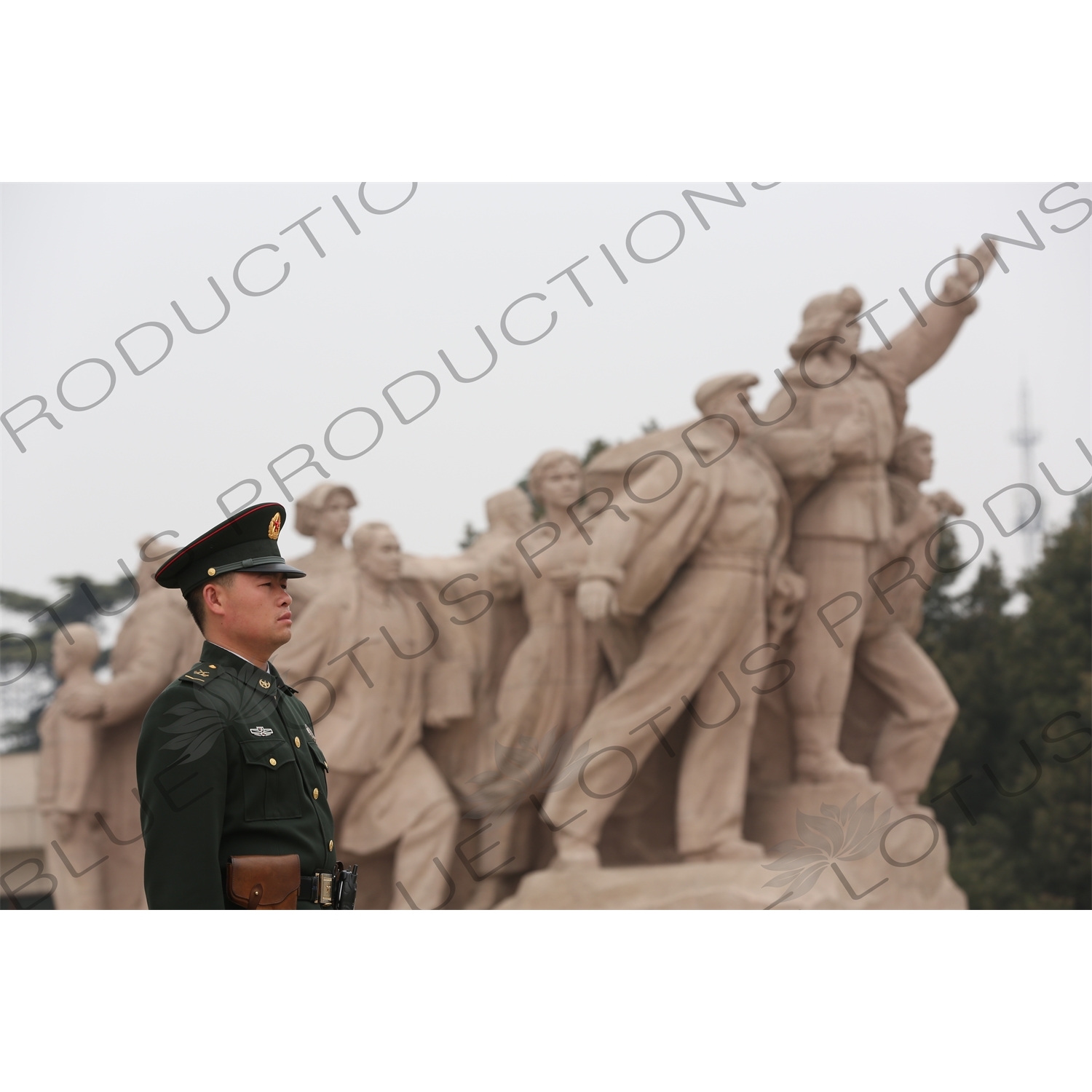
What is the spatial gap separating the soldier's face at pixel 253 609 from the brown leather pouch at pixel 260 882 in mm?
353

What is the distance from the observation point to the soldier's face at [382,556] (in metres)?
8.84

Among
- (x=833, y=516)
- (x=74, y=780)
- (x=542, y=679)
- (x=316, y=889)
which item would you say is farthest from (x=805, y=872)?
(x=316, y=889)

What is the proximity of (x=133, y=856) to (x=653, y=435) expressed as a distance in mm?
3866

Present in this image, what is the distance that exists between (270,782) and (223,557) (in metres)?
0.37

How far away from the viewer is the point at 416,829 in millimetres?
8883

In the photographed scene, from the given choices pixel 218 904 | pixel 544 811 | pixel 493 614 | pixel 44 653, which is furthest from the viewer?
pixel 44 653

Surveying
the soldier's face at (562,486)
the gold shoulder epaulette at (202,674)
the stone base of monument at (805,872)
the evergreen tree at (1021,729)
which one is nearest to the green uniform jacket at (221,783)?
the gold shoulder epaulette at (202,674)

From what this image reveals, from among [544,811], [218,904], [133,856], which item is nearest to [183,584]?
[218,904]

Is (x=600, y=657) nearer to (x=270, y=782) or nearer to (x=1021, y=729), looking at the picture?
(x=270, y=782)

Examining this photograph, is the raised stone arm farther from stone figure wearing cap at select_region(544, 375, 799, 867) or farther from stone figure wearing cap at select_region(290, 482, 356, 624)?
stone figure wearing cap at select_region(290, 482, 356, 624)

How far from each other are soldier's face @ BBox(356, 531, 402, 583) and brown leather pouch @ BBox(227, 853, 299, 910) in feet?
20.5

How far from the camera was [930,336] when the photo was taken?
9.48m

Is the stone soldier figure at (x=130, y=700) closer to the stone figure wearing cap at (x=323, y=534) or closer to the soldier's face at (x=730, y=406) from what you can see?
the stone figure wearing cap at (x=323, y=534)

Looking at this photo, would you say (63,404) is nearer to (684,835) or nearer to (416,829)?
(416,829)
